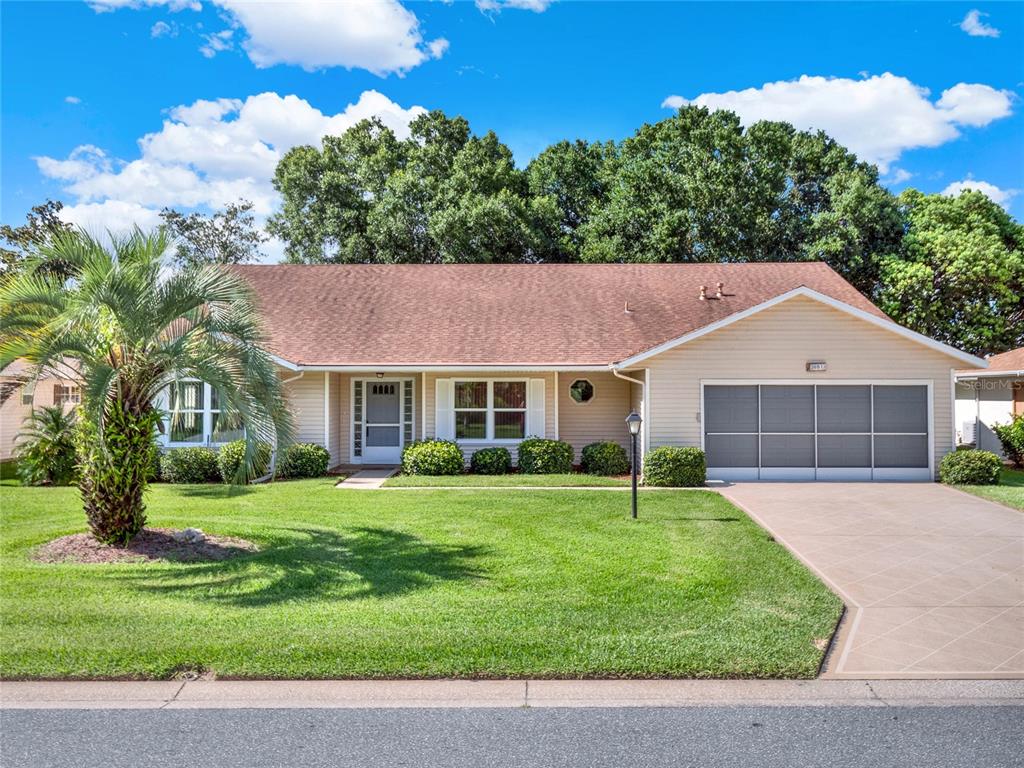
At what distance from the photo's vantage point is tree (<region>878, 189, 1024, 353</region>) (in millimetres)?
24906

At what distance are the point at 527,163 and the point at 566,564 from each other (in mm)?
27493

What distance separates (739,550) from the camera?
8789mm

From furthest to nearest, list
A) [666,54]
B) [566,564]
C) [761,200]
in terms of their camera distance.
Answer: [761,200] → [666,54] → [566,564]

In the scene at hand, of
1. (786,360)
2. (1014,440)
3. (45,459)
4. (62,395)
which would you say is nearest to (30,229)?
(62,395)

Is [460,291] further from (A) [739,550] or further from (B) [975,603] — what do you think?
(B) [975,603]

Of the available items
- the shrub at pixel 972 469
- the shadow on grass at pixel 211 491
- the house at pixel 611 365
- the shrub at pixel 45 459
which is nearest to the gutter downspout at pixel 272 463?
the house at pixel 611 365

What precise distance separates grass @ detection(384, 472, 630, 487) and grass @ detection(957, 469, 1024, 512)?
6.85 metres

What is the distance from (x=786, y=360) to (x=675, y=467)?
3.58m

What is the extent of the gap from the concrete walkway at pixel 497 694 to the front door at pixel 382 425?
1299 centimetres

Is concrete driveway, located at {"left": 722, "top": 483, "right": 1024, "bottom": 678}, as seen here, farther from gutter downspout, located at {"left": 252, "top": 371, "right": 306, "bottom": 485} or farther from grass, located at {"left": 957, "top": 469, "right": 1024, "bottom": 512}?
gutter downspout, located at {"left": 252, "top": 371, "right": 306, "bottom": 485}

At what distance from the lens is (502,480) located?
14688 mm

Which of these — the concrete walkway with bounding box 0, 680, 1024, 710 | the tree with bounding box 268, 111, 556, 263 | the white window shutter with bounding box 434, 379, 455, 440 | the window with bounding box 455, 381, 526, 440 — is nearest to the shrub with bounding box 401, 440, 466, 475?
the white window shutter with bounding box 434, 379, 455, 440

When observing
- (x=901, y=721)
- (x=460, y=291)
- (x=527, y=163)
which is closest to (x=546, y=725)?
(x=901, y=721)

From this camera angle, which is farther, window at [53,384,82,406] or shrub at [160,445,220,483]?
window at [53,384,82,406]
